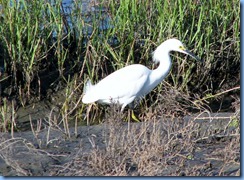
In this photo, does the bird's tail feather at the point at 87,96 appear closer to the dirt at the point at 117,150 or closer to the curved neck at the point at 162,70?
the dirt at the point at 117,150

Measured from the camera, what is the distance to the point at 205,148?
17.9 feet

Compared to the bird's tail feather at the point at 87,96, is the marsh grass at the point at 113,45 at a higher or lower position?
higher

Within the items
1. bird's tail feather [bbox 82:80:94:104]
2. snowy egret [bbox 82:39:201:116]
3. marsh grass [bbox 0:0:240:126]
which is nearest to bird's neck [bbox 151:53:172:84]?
snowy egret [bbox 82:39:201:116]

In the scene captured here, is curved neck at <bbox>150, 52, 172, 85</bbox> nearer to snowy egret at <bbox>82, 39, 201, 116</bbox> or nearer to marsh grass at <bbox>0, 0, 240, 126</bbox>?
snowy egret at <bbox>82, 39, 201, 116</bbox>

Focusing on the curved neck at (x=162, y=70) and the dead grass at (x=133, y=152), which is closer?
the dead grass at (x=133, y=152)

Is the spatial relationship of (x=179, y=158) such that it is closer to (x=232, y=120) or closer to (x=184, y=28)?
(x=232, y=120)

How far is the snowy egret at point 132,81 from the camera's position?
6.65m

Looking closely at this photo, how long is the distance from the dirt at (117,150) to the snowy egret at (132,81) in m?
0.53

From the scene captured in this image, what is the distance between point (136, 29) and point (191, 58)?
1.99 feet

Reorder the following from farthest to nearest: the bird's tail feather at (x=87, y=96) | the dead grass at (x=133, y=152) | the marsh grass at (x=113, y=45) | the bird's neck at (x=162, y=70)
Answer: the marsh grass at (x=113, y=45) → the bird's neck at (x=162, y=70) → the bird's tail feather at (x=87, y=96) → the dead grass at (x=133, y=152)

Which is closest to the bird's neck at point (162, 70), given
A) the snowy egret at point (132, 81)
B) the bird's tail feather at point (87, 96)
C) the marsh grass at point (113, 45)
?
the snowy egret at point (132, 81)

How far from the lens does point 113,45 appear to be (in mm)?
7156

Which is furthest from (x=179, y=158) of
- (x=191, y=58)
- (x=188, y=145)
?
(x=191, y=58)

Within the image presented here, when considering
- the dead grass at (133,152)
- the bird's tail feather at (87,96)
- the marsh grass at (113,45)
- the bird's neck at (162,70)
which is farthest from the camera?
the marsh grass at (113,45)
